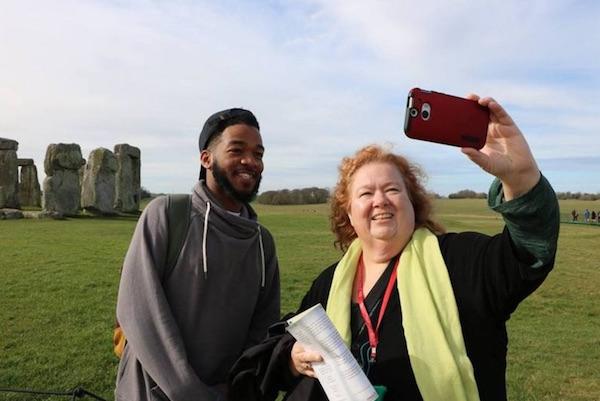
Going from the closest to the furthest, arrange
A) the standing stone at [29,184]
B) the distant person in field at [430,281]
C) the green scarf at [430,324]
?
1. the distant person in field at [430,281]
2. the green scarf at [430,324]
3. the standing stone at [29,184]

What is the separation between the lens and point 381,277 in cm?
265

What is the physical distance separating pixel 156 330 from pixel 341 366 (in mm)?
1011

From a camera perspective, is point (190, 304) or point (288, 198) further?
point (288, 198)

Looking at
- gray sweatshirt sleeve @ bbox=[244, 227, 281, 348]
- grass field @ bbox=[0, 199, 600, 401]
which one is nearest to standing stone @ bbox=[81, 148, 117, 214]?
grass field @ bbox=[0, 199, 600, 401]

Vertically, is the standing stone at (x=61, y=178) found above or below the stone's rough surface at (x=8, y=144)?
below

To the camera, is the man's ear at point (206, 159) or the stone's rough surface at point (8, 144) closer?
the man's ear at point (206, 159)

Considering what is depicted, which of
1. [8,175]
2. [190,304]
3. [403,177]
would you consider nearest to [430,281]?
[403,177]

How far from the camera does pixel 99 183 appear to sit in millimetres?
27047

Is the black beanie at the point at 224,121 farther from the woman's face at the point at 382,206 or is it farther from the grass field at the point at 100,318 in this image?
the grass field at the point at 100,318

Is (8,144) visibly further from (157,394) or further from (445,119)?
(445,119)

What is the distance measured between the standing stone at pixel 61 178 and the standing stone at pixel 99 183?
1.51 metres

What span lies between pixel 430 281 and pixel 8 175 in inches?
1136

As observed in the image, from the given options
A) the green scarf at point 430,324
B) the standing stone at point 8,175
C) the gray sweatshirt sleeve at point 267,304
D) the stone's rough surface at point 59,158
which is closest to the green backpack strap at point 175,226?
the gray sweatshirt sleeve at point 267,304

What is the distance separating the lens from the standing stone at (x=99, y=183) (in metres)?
26.9
